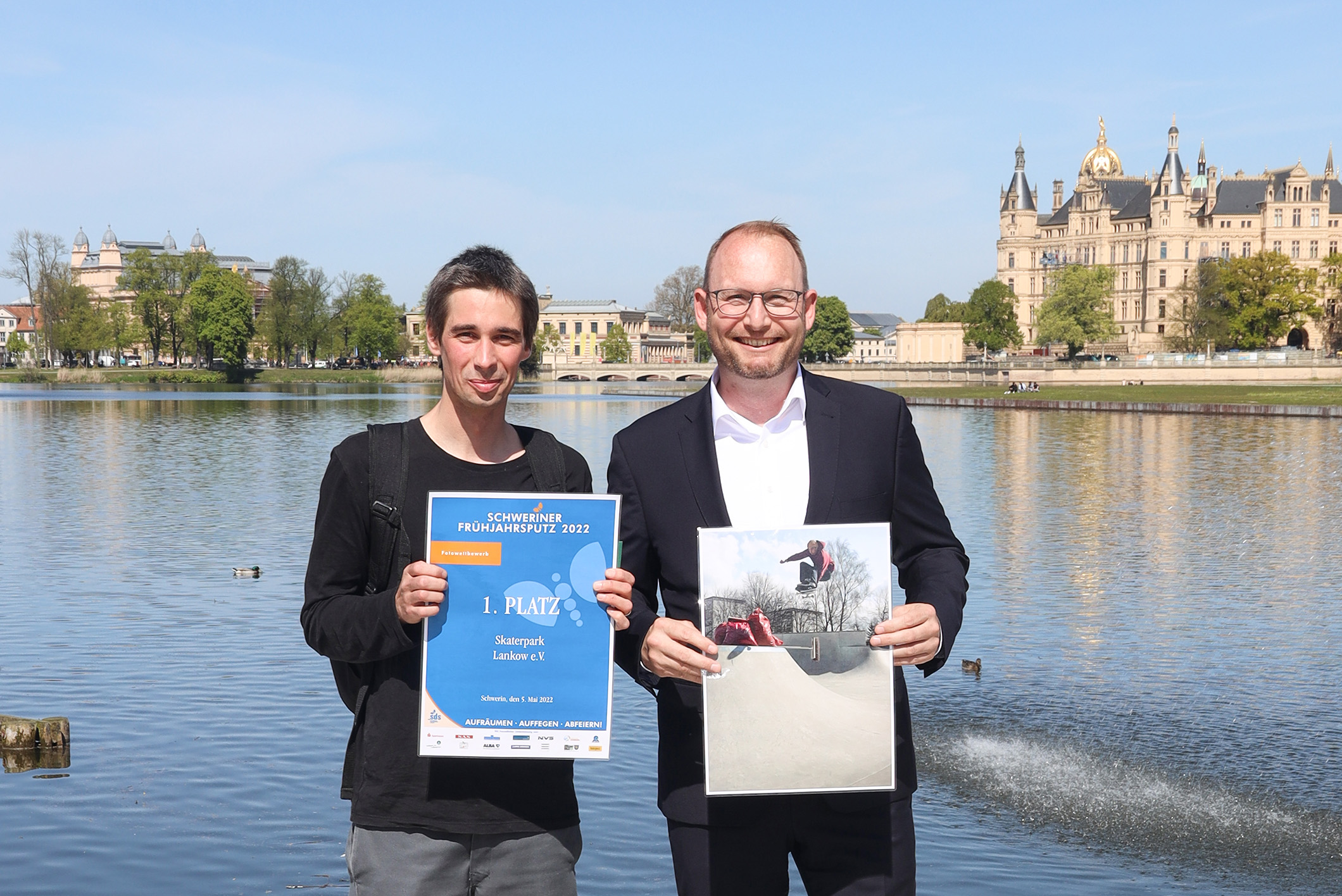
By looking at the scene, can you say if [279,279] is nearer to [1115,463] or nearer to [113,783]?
[1115,463]

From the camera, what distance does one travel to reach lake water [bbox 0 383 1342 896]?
766 centimetres

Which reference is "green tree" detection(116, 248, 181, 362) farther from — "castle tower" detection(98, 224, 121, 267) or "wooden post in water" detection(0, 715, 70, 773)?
"wooden post in water" detection(0, 715, 70, 773)

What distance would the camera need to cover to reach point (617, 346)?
15975 centimetres

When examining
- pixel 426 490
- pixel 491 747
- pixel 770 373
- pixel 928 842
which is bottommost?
pixel 928 842

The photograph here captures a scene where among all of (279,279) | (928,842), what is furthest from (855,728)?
(279,279)

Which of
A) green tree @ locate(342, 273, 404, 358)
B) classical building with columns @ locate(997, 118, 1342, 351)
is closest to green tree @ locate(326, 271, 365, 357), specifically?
green tree @ locate(342, 273, 404, 358)

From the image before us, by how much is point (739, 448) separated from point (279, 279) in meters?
121

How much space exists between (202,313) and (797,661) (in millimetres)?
111631

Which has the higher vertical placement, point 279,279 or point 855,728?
point 279,279

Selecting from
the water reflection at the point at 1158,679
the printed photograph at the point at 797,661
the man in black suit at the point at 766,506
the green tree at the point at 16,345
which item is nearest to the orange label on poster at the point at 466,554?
the man in black suit at the point at 766,506

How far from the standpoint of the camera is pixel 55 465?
111ft

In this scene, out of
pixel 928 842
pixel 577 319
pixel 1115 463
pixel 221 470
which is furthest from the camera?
pixel 577 319

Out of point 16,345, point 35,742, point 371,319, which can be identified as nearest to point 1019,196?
point 371,319

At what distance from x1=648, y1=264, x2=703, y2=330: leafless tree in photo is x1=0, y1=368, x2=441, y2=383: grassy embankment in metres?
37.0
